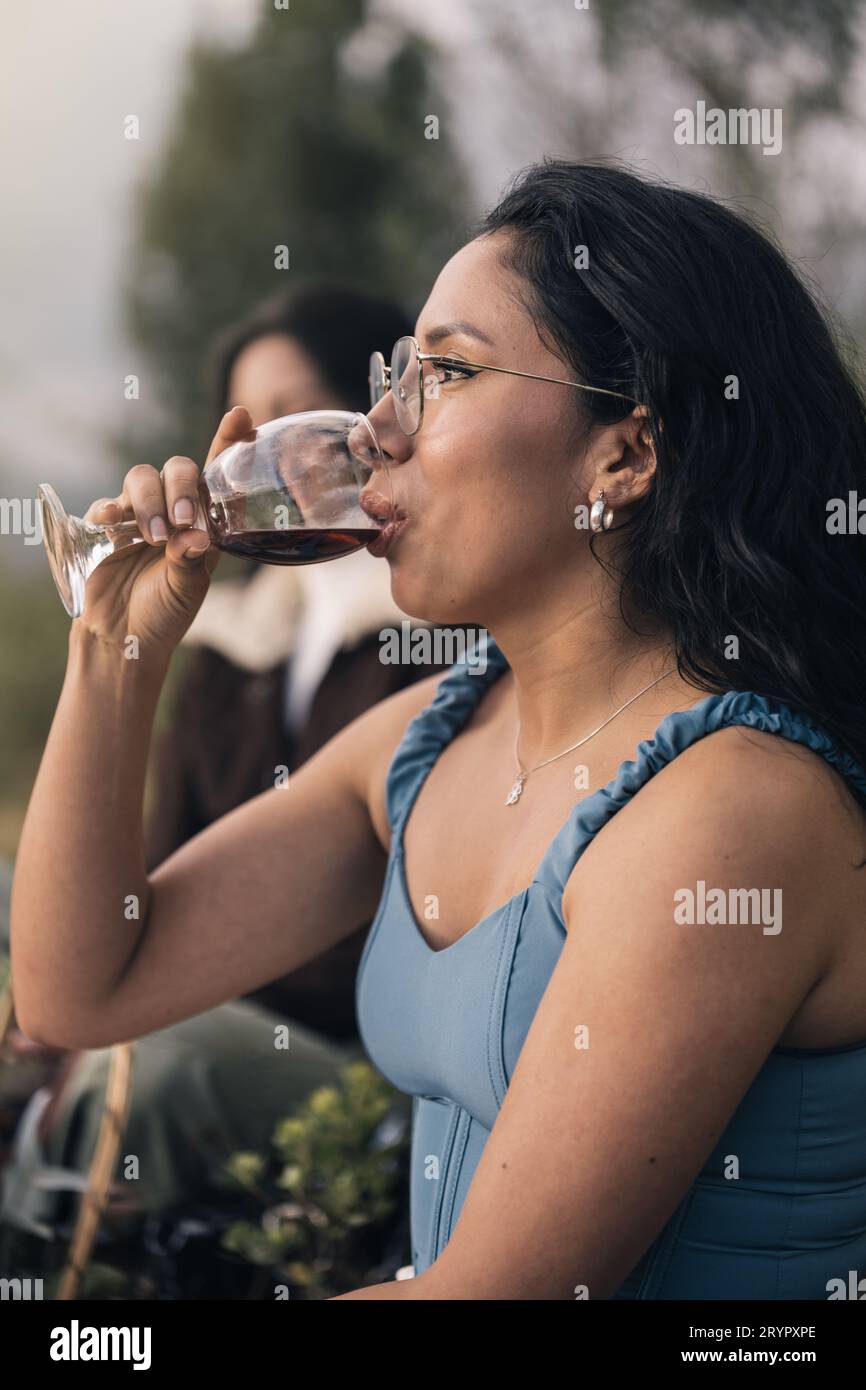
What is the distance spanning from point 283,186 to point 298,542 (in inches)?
198

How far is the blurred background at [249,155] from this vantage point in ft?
15.1

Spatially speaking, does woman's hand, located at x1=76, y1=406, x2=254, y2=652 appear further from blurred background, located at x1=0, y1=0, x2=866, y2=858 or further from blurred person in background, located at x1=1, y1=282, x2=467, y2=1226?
blurred background, located at x1=0, y1=0, x2=866, y2=858

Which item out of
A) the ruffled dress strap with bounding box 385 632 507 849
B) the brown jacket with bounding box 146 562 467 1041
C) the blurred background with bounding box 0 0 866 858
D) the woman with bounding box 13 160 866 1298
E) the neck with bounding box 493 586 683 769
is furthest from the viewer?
the blurred background with bounding box 0 0 866 858

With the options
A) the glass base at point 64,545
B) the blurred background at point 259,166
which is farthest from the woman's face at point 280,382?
the glass base at point 64,545

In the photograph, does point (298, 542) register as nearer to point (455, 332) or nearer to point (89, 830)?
point (455, 332)

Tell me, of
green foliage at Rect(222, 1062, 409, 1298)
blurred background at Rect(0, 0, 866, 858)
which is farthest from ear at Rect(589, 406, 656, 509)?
blurred background at Rect(0, 0, 866, 858)

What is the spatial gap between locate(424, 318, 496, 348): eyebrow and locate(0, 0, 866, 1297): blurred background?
5.71 feet

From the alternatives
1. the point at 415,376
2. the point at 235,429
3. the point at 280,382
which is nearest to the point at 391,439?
the point at 415,376

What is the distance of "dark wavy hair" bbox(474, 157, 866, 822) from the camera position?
1.61 metres

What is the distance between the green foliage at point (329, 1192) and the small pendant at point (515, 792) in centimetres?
99

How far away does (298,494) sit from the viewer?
5.42ft

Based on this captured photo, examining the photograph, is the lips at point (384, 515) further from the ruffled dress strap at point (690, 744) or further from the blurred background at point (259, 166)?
the blurred background at point (259, 166)
